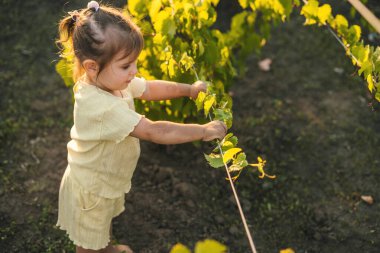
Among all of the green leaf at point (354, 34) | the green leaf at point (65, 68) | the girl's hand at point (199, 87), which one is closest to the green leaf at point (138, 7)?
the green leaf at point (65, 68)

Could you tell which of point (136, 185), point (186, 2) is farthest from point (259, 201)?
point (186, 2)

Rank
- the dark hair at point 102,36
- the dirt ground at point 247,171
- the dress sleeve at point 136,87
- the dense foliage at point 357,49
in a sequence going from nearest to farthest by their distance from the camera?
1. the dark hair at point 102,36
2. the dense foliage at point 357,49
3. the dress sleeve at point 136,87
4. the dirt ground at point 247,171

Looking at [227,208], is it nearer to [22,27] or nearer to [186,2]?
[186,2]

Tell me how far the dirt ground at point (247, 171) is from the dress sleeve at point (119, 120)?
1090 millimetres

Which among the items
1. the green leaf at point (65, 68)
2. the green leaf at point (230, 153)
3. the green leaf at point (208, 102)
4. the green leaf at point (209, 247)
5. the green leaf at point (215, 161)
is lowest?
the green leaf at point (65, 68)

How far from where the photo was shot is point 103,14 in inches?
75.9

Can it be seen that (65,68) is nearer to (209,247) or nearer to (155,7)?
(155,7)

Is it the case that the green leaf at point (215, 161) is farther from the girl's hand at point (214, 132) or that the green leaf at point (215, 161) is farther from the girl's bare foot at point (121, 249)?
the girl's bare foot at point (121, 249)

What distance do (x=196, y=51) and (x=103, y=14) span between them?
2.75 feet

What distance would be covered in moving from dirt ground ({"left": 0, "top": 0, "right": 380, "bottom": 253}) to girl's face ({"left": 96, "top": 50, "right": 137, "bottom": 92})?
119cm

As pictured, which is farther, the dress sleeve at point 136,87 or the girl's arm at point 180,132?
the dress sleeve at point 136,87

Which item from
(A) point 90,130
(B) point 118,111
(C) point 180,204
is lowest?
(C) point 180,204

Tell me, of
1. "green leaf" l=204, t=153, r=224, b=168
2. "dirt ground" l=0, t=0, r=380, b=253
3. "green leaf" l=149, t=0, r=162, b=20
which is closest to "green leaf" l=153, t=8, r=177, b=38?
"green leaf" l=149, t=0, r=162, b=20

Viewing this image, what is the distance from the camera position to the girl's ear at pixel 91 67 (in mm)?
1929
